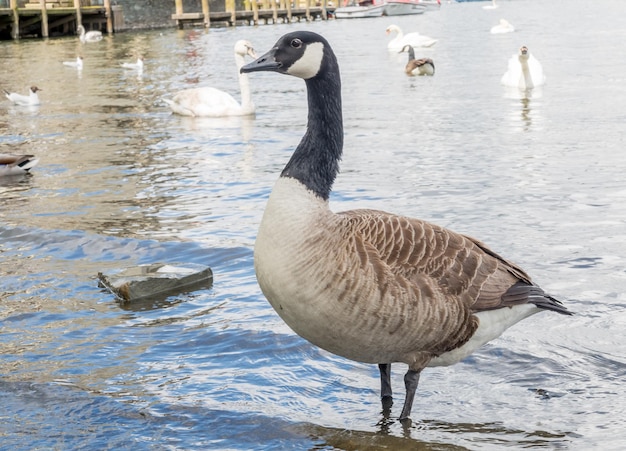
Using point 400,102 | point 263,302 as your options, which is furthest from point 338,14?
point 263,302

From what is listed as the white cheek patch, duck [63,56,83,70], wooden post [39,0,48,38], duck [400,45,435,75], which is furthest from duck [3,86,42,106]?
wooden post [39,0,48,38]

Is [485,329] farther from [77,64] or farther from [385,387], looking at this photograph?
[77,64]

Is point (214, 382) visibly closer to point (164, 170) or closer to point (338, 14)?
point (164, 170)

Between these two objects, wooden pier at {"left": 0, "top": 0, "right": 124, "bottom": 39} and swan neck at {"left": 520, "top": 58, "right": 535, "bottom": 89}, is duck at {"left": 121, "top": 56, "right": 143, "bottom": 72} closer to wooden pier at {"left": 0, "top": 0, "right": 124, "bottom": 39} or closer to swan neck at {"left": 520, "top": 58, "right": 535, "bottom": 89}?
swan neck at {"left": 520, "top": 58, "right": 535, "bottom": 89}

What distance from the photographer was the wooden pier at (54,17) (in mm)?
56125

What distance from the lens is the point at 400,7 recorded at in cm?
9538

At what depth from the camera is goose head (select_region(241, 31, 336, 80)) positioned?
5398mm

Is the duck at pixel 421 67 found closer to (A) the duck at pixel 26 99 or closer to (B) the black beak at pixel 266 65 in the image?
(A) the duck at pixel 26 99

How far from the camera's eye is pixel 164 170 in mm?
13305

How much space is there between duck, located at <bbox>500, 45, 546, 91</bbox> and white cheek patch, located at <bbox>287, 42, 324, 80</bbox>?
53.0 feet

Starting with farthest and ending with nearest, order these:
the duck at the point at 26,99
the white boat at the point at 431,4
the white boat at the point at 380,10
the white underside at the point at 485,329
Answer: the white boat at the point at 431,4, the white boat at the point at 380,10, the duck at the point at 26,99, the white underside at the point at 485,329

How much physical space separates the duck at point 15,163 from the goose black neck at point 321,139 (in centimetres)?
803

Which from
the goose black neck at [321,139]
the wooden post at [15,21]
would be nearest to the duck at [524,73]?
the goose black neck at [321,139]

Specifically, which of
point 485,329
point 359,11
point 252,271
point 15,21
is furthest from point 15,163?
point 359,11
